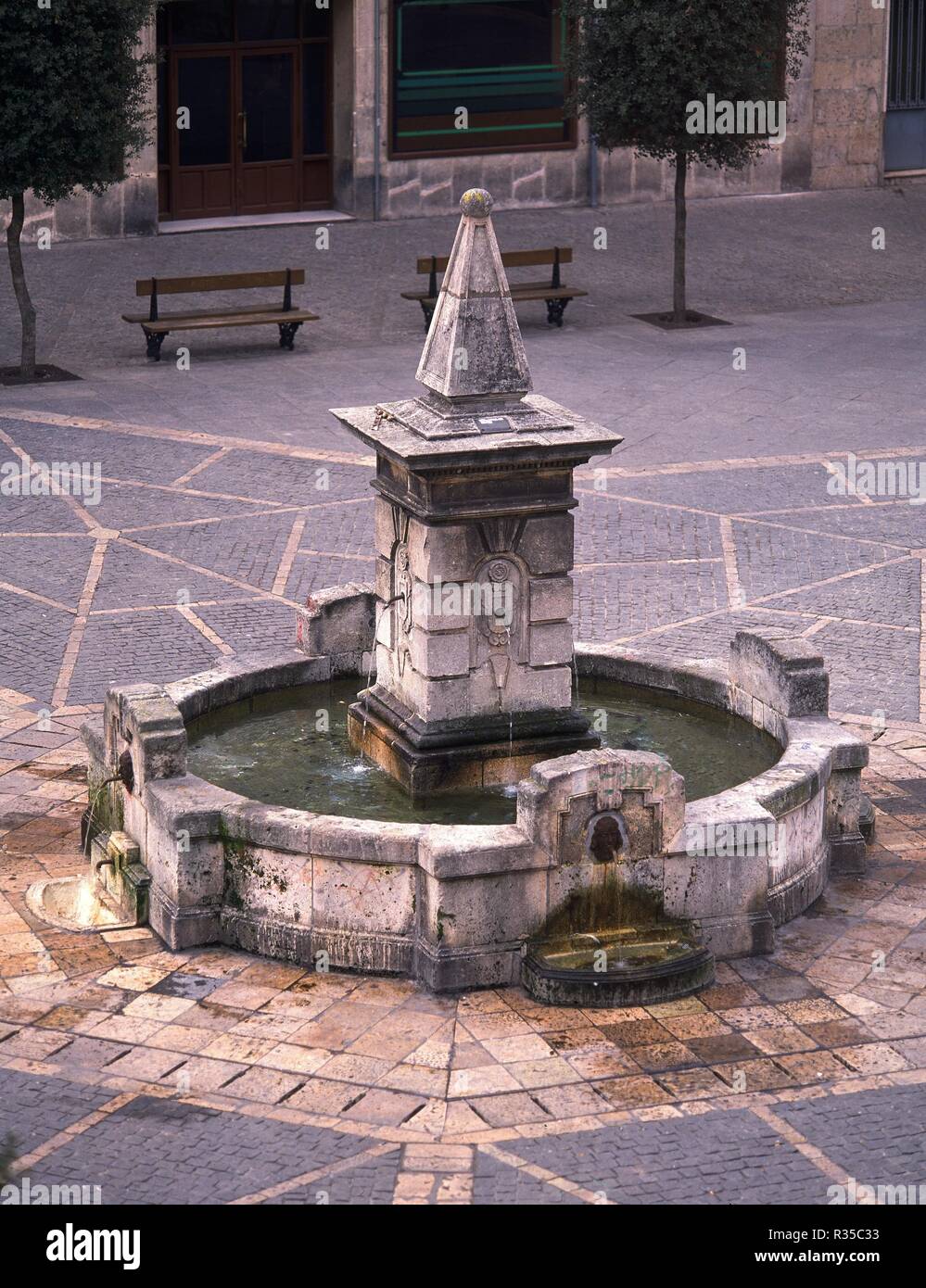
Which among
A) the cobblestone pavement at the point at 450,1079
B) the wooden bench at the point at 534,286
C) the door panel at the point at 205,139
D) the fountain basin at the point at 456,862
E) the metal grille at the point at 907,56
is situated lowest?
the cobblestone pavement at the point at 450,1079

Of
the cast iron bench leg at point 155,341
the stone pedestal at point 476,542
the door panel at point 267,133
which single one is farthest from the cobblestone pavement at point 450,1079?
the door panel at point 267,133

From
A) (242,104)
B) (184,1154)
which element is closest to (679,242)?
(242,104)

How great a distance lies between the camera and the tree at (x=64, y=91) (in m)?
21.6

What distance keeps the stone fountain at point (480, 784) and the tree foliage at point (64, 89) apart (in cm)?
1073

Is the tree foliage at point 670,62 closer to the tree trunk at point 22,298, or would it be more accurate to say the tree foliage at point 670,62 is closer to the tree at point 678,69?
the tree at point 678,69

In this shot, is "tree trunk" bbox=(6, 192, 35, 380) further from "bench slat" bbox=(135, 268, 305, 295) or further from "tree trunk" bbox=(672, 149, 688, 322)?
"tree trunk" bbox=(672, 149, 688, 322)

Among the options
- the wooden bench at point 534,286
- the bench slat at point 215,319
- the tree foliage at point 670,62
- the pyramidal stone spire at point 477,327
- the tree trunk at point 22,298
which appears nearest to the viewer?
the pyramidal stone spire at point 477,327

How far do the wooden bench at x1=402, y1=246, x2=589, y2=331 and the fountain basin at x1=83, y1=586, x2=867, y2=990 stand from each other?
580 inches

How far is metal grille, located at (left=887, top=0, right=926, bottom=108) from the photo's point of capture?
3369cm

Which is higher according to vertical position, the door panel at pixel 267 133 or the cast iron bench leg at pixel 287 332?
the door panel at pixel 267 133

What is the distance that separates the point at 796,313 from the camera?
27312 mm

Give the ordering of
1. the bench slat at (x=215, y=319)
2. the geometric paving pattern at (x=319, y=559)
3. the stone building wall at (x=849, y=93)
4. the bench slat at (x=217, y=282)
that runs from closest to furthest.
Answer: the geometric paving pattern at (x=319, y=559) < the bench slat at (x=215, y=319) < the bench slat at (x=217, y=282) < the stone building wall at (x=849, y=93)

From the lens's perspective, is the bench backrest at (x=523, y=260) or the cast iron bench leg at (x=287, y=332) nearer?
the cast iron bench leg at (x=287, y=332)
